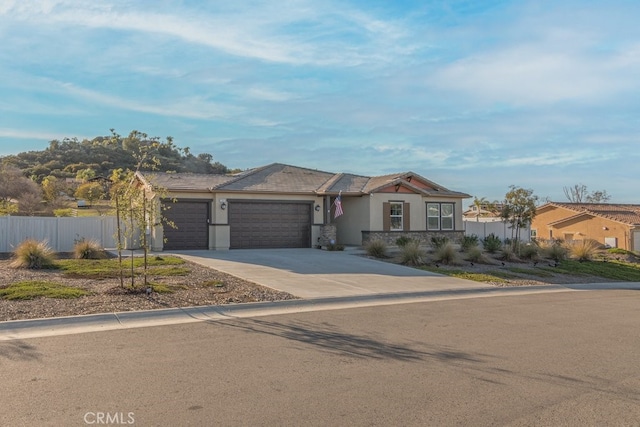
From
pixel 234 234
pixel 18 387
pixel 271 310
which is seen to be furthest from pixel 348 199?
pixel 18 387

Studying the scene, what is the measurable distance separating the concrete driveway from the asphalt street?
365 centimetres

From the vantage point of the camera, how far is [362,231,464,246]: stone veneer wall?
2691 cm

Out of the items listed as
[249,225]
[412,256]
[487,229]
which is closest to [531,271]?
[412,256]

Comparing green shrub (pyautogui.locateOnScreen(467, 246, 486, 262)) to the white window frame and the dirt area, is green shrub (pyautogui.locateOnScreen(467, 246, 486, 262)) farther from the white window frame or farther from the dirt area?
the dirt area

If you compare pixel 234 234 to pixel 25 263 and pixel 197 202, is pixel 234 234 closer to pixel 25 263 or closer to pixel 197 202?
pixel 197 202

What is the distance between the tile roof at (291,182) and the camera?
24.8 meters

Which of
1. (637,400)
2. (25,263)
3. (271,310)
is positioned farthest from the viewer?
(25,263)

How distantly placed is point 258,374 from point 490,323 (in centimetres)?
524

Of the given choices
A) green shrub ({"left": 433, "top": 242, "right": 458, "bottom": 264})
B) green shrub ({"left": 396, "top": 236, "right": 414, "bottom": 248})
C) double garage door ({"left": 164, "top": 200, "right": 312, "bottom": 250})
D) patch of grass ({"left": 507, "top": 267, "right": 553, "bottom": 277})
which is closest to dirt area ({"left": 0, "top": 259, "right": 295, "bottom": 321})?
double garage door ({"left": 164, "top": 200, "right": 312, "bottom": 250})

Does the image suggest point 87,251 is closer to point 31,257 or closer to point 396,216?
→ point 31,257

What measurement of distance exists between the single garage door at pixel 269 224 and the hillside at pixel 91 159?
30.2 m

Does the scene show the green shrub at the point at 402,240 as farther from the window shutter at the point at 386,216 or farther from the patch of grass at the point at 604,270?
the patch of grass at the point at 604,270

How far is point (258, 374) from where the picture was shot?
6105 mm

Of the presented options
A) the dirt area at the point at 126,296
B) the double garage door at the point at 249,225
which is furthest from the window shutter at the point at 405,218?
the dirt area at the point at 126,296
